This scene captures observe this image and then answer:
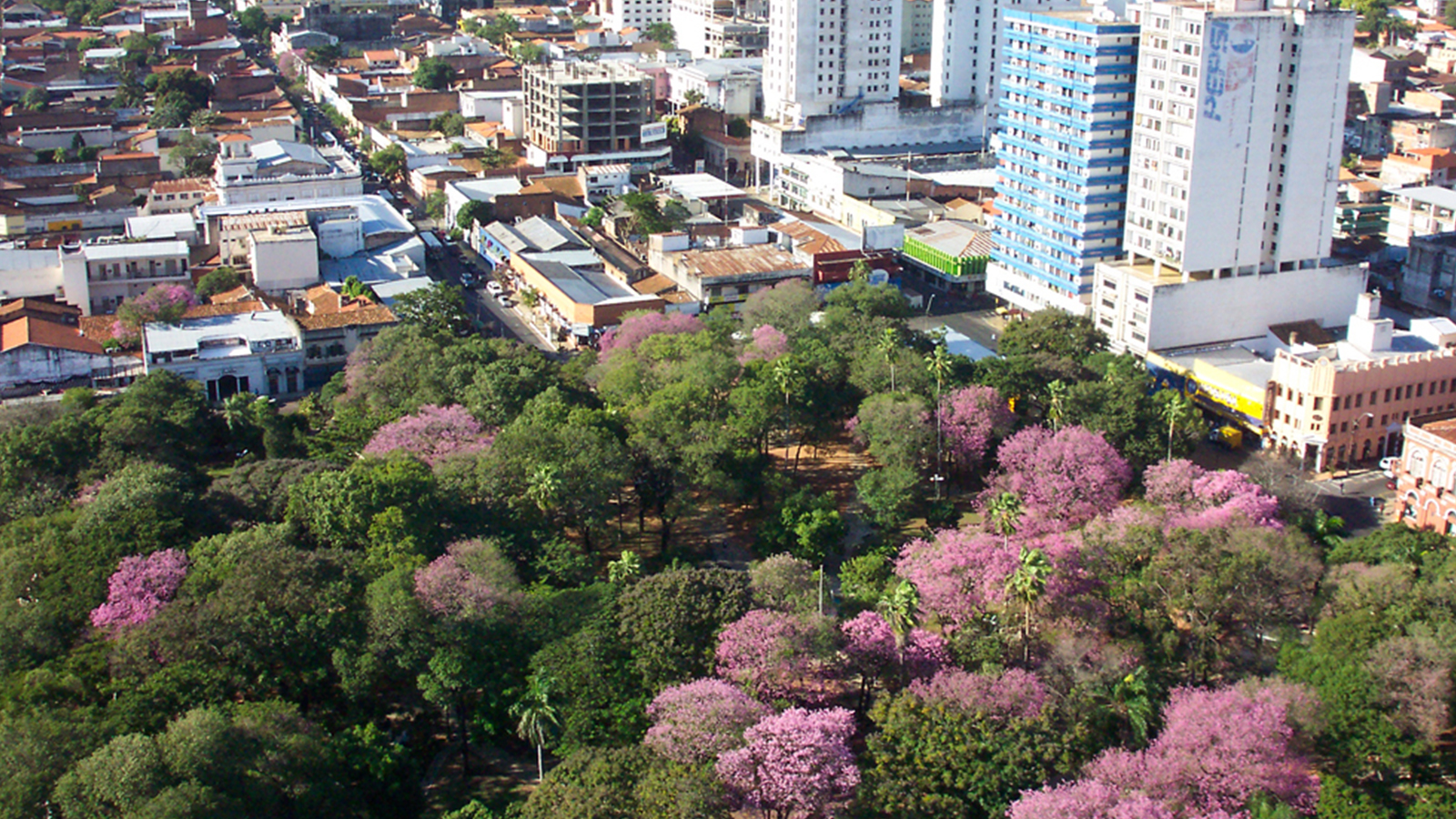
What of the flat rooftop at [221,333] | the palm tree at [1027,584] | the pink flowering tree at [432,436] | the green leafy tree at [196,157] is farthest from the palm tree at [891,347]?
the green leafy tree at [196,157]

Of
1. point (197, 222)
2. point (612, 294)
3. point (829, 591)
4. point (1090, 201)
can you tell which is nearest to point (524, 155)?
point (197, 222)

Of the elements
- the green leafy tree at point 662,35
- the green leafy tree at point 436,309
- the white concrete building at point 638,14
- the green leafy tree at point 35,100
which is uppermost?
the white concrete building at point 638,14

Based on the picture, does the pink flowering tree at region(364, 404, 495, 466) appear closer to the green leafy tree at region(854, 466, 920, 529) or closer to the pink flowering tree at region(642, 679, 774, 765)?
the green leafy tree at region(854, 466, 920, 529)

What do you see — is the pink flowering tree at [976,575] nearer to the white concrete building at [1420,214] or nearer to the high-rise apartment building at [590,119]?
the white concrete building at [1420,214]

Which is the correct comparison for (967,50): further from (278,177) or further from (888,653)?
(888,653)

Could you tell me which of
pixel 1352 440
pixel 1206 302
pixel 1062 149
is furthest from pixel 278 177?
pixel 1352 440
